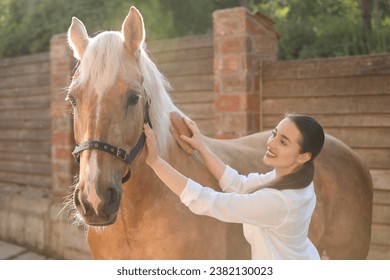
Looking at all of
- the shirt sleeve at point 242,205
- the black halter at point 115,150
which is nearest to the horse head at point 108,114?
the black halter at point 115,150

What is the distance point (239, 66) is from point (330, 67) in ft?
2.74

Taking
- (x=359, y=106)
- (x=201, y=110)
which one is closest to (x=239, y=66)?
(x=201, y=110)

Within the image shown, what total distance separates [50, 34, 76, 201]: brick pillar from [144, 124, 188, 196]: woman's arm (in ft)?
13.4

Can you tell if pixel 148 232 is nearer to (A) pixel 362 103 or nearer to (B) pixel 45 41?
(A) pixel 362 103

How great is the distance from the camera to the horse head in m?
2.05

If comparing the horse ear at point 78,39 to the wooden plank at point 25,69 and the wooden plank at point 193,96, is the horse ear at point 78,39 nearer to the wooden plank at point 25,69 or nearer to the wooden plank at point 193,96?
the wooden plank at point 193,96

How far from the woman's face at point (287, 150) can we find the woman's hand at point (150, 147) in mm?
518

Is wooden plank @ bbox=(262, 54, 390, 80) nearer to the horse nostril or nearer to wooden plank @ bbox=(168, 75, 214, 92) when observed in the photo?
wooden plank @ bbox=(168, 75, 214, 92)

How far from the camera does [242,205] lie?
86.7 inches

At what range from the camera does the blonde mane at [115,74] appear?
86.8 inches

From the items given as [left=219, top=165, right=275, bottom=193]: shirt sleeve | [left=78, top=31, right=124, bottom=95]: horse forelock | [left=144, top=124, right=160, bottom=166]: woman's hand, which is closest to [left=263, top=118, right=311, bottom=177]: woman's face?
[left=219, top=165, right=275, bottom=193]: shirt sleeve
